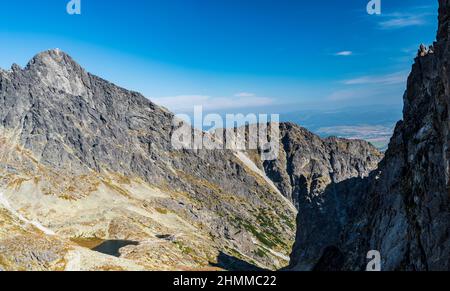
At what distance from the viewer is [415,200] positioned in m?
85.1

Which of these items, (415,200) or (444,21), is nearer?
(444,21)

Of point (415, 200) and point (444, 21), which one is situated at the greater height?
point (444, 21)

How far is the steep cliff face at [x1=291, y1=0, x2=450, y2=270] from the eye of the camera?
68938mm

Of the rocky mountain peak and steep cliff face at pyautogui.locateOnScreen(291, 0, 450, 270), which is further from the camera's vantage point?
the rocky mountain peak

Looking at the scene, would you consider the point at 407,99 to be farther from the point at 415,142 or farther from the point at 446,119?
the point at 446,119

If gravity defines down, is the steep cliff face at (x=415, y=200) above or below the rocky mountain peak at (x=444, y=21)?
below

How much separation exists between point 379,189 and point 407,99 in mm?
57791

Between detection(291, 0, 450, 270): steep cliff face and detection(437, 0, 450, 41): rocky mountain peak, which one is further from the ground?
detection(437, 0, 450, 41): rocky mountain peak

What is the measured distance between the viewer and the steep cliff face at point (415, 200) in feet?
226

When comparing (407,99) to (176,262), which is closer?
(407,99)
